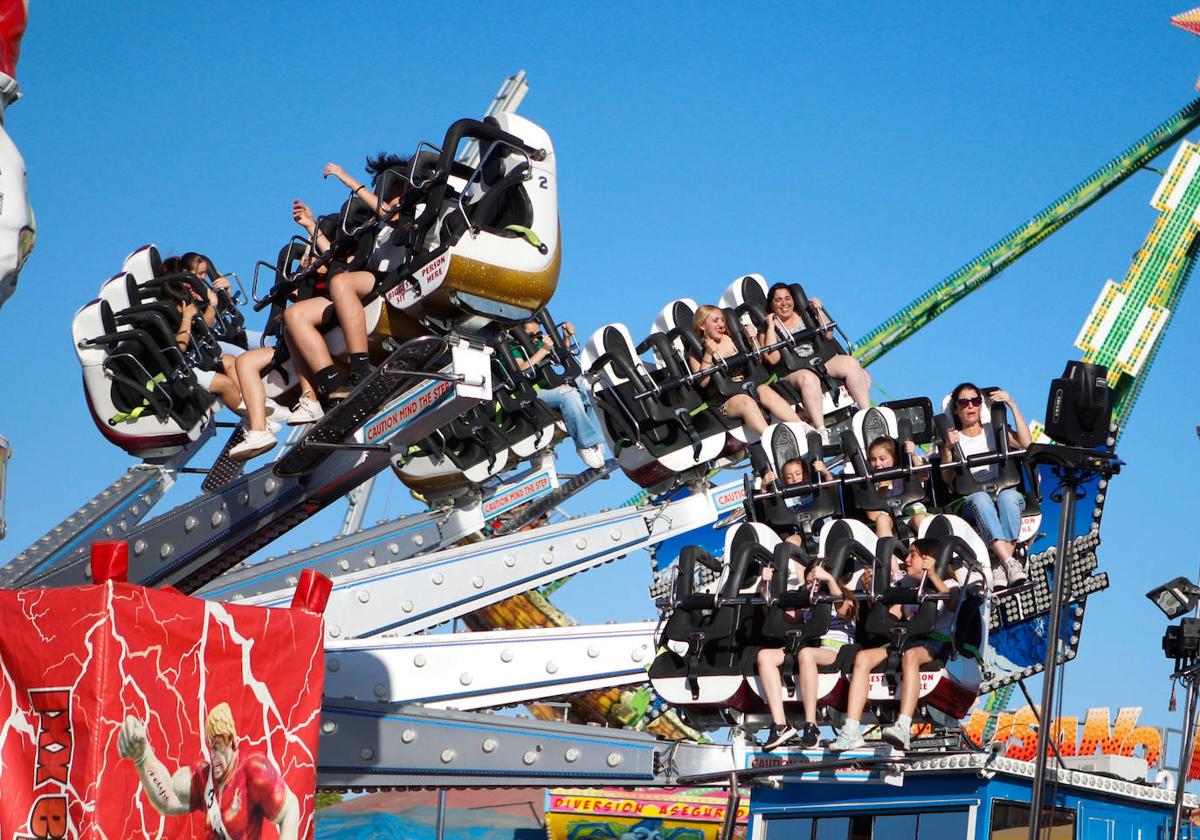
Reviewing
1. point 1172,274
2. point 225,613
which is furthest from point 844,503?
point 1172,274

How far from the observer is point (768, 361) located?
10352 millimetres

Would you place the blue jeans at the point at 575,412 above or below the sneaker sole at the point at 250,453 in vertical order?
above

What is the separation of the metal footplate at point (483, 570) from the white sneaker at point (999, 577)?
1.97 metres

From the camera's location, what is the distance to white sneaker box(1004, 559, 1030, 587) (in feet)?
29.0

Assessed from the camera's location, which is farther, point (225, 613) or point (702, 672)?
point (702, 672)

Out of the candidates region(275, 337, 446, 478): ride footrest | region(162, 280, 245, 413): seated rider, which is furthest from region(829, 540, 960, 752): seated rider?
region(162, 280, 245, 413): seated rider

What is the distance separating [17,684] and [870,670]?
15.7ft

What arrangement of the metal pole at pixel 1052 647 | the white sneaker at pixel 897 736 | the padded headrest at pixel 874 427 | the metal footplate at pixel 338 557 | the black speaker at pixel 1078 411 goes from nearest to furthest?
the metal pole at pixel 1052 647, the black speaker at pixel 1078 411, the white sneaker at pixel 897 736, the padded headrest at pixel 874 427, the metal footplate at pixel 338 557

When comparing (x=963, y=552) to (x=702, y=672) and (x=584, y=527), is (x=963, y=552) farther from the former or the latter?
(x=584, y=527)

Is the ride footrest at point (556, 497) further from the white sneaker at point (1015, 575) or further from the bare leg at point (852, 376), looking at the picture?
the white sneaker at point (1015, 575)

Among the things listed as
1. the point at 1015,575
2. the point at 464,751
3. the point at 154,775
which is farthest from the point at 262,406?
the point at 1015,575

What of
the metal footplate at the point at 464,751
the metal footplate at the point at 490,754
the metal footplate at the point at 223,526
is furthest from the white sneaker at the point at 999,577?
the metal footplate at the point at 223,526

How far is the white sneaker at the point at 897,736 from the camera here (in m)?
8.03

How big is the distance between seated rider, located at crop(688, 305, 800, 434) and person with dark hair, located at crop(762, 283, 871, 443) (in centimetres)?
13
